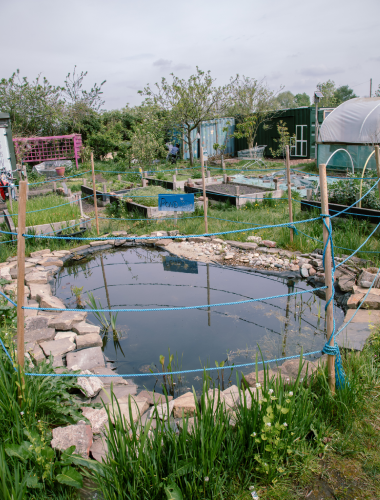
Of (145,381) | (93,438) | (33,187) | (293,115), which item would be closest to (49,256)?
(145,381)

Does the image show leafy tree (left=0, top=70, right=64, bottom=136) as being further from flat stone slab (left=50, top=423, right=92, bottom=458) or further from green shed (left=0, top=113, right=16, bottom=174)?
flat stone slab (left=50, top=423, right=92, bottom=458)

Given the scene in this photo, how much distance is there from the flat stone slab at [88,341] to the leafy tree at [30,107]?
19.2 m

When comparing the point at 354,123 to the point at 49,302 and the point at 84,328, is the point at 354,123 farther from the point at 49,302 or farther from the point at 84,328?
the point at 84,328

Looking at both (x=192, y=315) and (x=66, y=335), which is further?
(x=192, y=315)

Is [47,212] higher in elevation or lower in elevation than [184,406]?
higher

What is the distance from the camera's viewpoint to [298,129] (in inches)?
781

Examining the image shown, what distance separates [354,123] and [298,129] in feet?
22.1

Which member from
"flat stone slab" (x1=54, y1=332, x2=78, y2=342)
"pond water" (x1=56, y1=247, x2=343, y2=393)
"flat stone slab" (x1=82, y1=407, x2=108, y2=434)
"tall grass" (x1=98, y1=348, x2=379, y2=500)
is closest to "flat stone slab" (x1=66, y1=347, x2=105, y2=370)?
"pond water" (x1=56, y1=247, x2=343, y2=393)

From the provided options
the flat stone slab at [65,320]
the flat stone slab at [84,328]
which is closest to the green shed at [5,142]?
the flat stone slab at [65,320]

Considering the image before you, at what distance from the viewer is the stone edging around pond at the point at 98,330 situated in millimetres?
2713

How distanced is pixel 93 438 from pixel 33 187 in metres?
13.9

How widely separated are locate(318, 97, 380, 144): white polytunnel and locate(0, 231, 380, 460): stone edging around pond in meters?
7.95

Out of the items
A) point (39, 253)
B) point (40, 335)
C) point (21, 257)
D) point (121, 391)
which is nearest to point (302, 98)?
point (39, 253)

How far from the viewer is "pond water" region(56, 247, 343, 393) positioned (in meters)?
4.00
